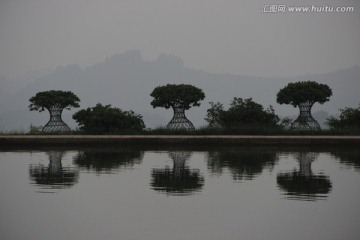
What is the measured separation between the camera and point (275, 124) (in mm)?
21156

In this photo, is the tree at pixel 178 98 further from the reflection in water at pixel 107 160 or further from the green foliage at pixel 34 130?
the reflection in water at pixel 107 160

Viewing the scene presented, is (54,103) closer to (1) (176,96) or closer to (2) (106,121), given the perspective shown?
(2) (106,121)

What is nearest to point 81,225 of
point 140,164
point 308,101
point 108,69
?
point 140,164

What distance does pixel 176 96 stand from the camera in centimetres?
2197

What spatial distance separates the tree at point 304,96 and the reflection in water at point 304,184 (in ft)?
35.6

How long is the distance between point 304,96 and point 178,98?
5351 millimetres

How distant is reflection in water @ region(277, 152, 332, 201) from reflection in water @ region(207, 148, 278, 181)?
2.26 ft

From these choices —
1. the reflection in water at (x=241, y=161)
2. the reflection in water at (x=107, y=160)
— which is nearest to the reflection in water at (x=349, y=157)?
the reflection in water at (x=241, y=161)

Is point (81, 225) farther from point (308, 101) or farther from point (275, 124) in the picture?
point (308, 101)

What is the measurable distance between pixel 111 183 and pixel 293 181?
10.5ft

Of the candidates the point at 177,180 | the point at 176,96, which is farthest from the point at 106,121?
the point at 177,180

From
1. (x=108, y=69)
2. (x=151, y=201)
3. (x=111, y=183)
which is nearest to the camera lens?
(x=151, y=201)

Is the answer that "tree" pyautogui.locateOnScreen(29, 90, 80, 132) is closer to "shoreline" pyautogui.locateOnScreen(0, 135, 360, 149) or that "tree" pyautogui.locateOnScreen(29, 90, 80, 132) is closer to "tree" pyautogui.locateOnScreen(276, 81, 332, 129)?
"shoreline" pyautogui.locateOnScreen(0, 135, 360, 149)

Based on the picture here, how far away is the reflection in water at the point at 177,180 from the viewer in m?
8.09
